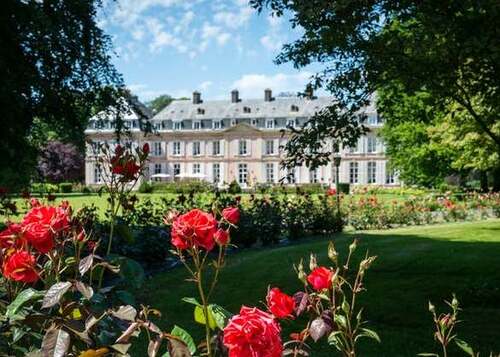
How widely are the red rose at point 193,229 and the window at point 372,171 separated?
53287mm

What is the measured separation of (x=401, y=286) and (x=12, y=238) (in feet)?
20.1

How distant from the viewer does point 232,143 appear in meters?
58.5

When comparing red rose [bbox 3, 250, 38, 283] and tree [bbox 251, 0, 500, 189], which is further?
tree [bbox 251, 0, 500, 189]

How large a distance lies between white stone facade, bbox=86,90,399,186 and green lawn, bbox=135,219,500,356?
43.3m

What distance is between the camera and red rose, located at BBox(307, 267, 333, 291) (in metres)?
1.52

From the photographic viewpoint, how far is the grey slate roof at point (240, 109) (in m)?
55.8

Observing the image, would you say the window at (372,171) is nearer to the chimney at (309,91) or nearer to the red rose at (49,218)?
the chimney at (309,91)

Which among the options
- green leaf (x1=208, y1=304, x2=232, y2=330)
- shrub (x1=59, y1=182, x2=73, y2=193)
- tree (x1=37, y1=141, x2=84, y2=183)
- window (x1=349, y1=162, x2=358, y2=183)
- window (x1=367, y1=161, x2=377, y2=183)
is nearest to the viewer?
green leaf (x1=208, y1=304, x2=232, y2=330)

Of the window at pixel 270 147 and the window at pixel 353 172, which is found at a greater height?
the window at pixel 270 147

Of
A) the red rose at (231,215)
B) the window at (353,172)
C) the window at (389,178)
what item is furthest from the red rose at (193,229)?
the window at (353,172)

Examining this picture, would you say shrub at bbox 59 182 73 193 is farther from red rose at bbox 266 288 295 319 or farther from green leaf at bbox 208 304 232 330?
red rose at bbox 266 288 295 319

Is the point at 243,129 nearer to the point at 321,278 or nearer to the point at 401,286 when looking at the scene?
the point at 401,286

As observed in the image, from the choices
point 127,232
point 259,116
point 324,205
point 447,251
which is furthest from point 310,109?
point 127,232

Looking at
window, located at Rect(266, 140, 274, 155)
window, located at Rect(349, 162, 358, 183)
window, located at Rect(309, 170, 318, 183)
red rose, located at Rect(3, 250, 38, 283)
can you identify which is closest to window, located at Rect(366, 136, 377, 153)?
window, located at Rect(349, 162, 358, 183)
